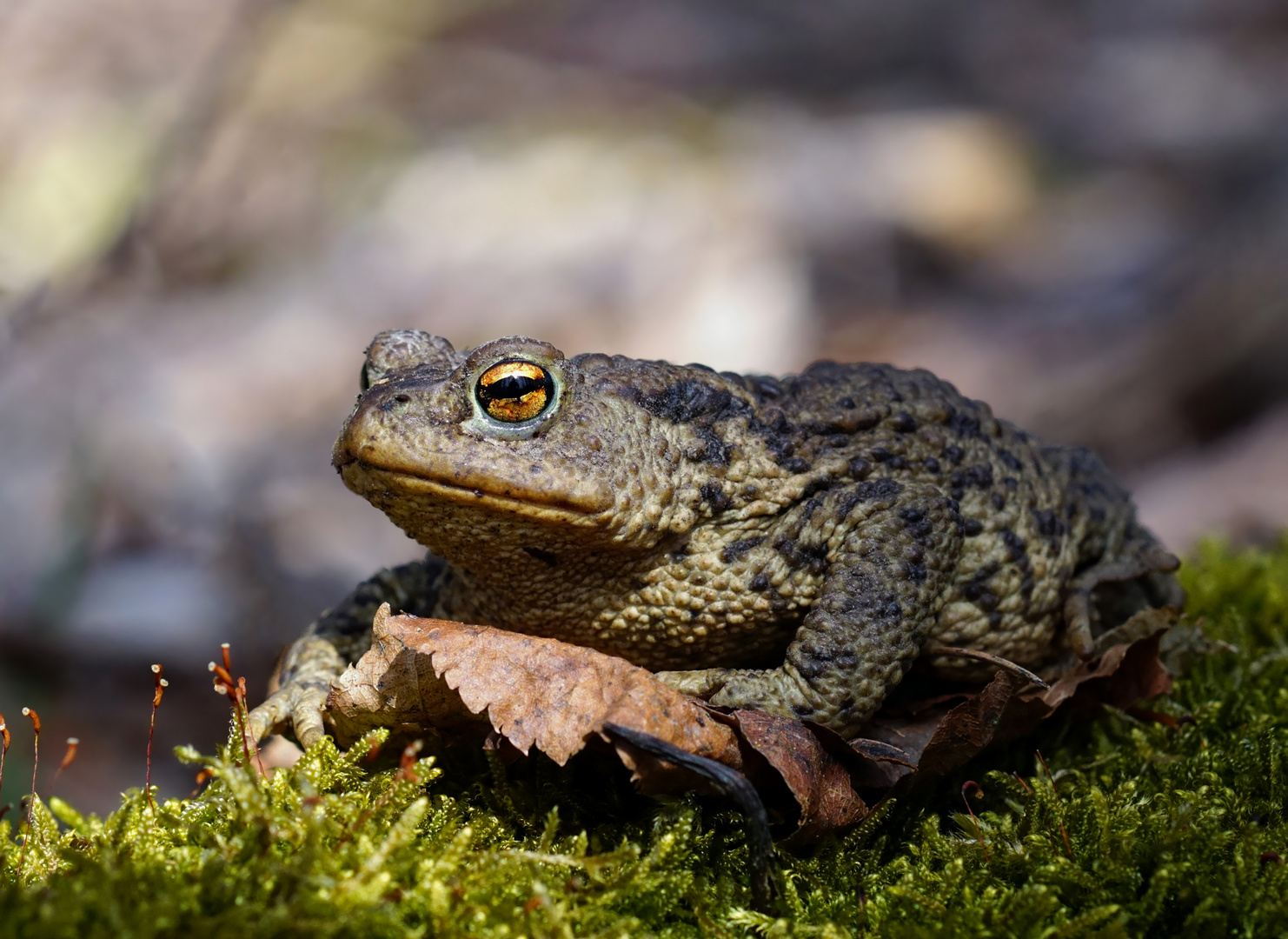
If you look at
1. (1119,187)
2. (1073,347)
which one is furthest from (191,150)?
(1119,187)

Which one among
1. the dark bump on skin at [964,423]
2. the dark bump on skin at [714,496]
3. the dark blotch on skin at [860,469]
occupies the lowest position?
the dark bump on skin at [714,496]

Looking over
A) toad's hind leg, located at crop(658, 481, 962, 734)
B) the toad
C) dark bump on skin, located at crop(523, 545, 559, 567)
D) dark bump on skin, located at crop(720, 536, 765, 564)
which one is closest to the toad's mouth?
the toad

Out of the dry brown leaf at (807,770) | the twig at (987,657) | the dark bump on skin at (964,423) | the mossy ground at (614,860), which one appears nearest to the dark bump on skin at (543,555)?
the mossy ground at (614,860)

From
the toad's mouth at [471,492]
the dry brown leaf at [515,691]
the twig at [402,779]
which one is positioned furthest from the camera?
the toad's mouth at [471,492]

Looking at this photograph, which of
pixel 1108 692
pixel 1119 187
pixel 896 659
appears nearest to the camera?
pixel 896 659

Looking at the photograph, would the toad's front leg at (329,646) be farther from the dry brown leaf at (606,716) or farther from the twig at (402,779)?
the twig at (402,779)

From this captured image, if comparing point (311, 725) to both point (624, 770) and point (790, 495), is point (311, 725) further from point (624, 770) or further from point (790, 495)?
point (790, 495)

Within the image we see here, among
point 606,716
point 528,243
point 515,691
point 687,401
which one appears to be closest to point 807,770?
point 606,716

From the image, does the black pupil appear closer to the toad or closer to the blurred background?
the toad
